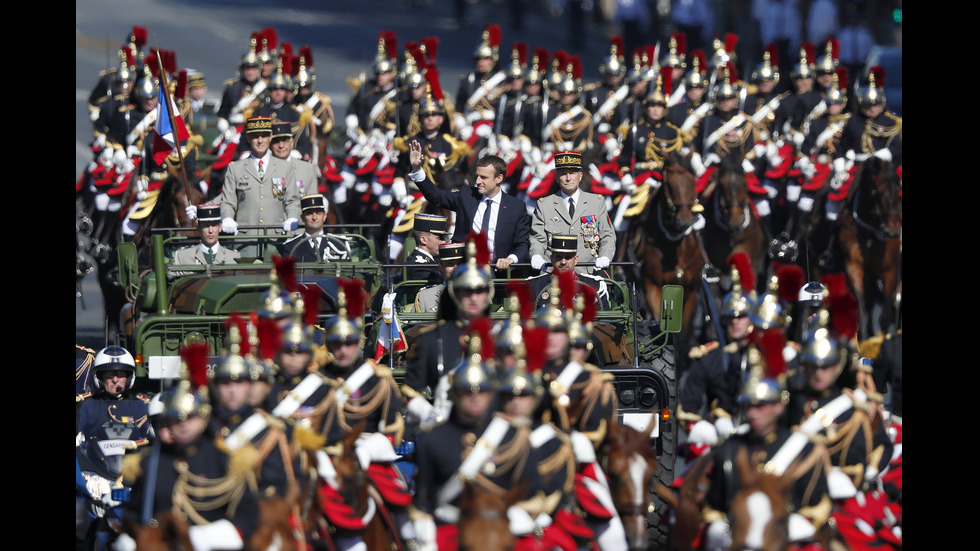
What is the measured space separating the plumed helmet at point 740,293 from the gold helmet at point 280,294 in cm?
291

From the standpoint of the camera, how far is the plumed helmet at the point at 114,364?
14.5 metres

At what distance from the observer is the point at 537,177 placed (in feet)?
75.5

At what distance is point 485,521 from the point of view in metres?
9.38

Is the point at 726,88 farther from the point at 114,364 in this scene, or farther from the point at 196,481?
the point at 196,481

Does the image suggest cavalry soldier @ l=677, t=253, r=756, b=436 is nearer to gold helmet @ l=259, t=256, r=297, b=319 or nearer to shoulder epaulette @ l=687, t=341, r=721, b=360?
shoulder epaulette @ l=687, t=341, r=721, b=360

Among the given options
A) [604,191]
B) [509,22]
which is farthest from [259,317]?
[509,22]

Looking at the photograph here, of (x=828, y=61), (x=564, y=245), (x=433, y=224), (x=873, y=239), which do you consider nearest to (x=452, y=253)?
(x=564, y=245)

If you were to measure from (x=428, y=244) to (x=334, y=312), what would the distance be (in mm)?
990

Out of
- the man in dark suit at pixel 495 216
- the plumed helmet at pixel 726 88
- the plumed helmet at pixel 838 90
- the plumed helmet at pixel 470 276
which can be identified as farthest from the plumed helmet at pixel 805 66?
the plumed helmet at pixel 470 276

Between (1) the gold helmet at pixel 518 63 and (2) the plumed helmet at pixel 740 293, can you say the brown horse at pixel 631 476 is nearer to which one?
(2) the plumed helmet at pixel 740 293

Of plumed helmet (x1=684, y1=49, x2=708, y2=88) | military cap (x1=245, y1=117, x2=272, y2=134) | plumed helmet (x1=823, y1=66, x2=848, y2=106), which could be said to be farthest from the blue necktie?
plumed helmet (x1=823, y1=66, x2=848, y2=106)

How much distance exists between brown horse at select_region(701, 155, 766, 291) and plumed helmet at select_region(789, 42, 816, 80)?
4676mm

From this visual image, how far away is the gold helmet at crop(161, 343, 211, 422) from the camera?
32.7ft

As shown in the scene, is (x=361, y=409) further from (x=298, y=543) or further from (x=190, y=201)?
(x=190, y=201)
